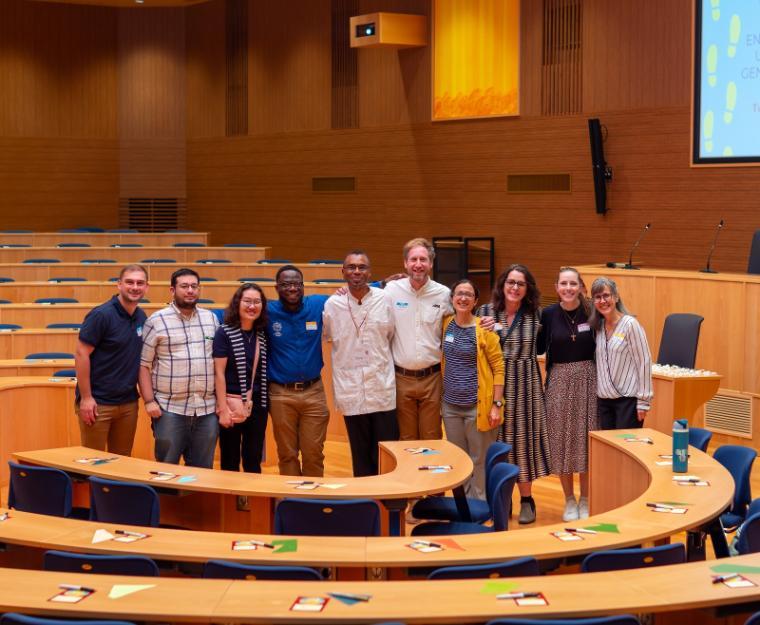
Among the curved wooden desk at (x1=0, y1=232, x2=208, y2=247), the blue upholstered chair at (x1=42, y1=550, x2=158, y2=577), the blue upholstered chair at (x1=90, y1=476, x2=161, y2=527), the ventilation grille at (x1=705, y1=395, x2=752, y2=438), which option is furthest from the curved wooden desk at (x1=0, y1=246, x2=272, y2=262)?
the blue upholstered chair at (x1=42, y1=550, x2=158, y2=577)

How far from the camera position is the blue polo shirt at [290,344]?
20.2 ft

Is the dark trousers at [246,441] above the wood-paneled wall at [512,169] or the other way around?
the other way around

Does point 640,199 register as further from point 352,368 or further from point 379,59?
point 352,368

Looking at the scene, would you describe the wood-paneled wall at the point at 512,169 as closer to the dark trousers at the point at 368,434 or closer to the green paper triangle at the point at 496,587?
the dark trousers at the point at 368,434

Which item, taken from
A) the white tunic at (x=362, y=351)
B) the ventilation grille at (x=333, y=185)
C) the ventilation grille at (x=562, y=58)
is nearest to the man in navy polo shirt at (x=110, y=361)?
the white tunic at (x=362, y=351)

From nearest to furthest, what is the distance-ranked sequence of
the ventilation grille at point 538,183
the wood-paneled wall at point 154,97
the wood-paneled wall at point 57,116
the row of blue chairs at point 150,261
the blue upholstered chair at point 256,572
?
1. the blue upholstered chair at point 256,572
2. the ventilation grille at point 538,183
3. the row of blue chairs at point 150,261
4. the wood-paneled wall at point 57,116
5. the wood-paneled wall at point 154,97

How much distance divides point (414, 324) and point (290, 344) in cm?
79

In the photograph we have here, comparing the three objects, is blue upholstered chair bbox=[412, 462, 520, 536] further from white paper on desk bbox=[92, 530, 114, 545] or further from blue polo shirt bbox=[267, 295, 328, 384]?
white paper on desk bbox=[92, 530, 114, 545]

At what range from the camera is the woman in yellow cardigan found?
6.26 metres

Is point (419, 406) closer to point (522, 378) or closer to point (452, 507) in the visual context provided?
point (522, 378)

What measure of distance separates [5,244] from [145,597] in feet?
43.6

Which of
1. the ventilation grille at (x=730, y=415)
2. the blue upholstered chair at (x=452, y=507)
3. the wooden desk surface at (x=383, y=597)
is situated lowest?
the ventilation grille at (x=730, y=415)

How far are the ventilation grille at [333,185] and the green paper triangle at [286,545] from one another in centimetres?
1191

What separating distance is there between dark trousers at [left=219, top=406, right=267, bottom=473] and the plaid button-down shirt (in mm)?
223
